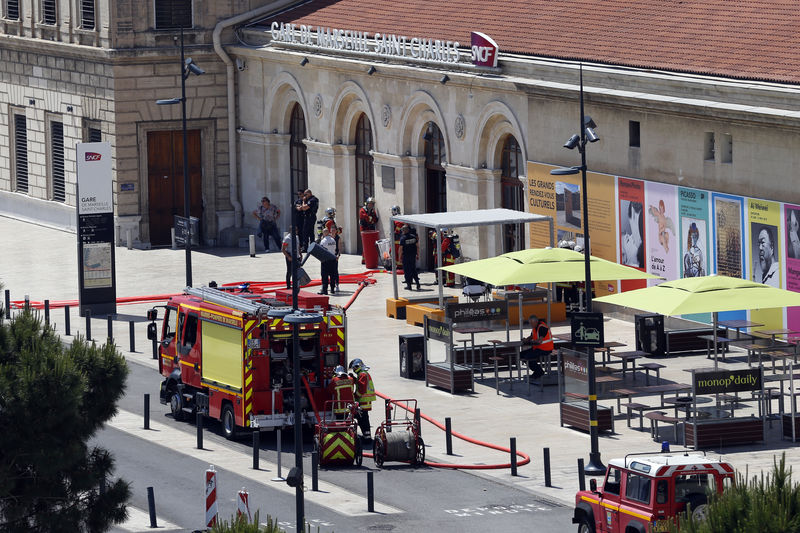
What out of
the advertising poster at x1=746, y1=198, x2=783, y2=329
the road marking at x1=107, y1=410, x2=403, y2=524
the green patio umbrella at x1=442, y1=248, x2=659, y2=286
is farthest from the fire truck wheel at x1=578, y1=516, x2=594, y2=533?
the advertising poster at x1=746, y1=198, x2=783, y2=329

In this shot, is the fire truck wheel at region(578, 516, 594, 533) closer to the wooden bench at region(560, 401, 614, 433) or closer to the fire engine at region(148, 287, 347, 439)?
the wooden bench at region(560, 401, 614, 433)

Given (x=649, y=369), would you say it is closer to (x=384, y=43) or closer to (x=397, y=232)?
(x=397, y=232)

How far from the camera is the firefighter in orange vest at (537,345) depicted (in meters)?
37.3

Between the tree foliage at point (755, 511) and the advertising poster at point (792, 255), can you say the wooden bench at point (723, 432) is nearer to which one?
the advertising poster at point (792, 255)

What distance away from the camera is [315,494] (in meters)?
30.3

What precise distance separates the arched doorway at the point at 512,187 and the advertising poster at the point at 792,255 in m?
10.1

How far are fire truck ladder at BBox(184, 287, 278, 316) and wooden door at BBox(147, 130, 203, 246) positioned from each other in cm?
2259

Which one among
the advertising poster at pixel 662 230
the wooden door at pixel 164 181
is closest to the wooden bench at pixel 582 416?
the advertising poster at pixel 662 230

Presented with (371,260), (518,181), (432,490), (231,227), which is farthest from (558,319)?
(231,227)

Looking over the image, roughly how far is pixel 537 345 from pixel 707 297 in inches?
174

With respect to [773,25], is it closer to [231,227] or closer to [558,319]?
[558,319]

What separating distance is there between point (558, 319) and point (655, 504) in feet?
62.6

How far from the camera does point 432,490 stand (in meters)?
30.4

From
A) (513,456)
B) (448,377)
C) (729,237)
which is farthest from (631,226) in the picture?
(513,456)
